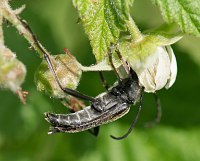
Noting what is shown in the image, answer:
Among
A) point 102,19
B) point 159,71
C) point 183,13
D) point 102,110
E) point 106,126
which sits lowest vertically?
point 106,126

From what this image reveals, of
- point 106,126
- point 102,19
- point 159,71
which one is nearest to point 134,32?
point 102,19

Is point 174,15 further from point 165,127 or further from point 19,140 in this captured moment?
point 19,140

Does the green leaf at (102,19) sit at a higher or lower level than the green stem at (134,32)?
higher

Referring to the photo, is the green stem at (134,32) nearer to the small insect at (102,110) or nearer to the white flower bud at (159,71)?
the white flower bud at (159,71)

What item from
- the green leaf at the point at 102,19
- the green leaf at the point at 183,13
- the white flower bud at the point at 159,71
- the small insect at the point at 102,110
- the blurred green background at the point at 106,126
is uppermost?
the green leaf at the point at 102,19

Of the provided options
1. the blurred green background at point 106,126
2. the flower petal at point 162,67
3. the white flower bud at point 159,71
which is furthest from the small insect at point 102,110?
the blurred green background at point 106,126

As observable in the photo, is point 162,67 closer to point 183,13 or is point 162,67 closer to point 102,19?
point 183,13
